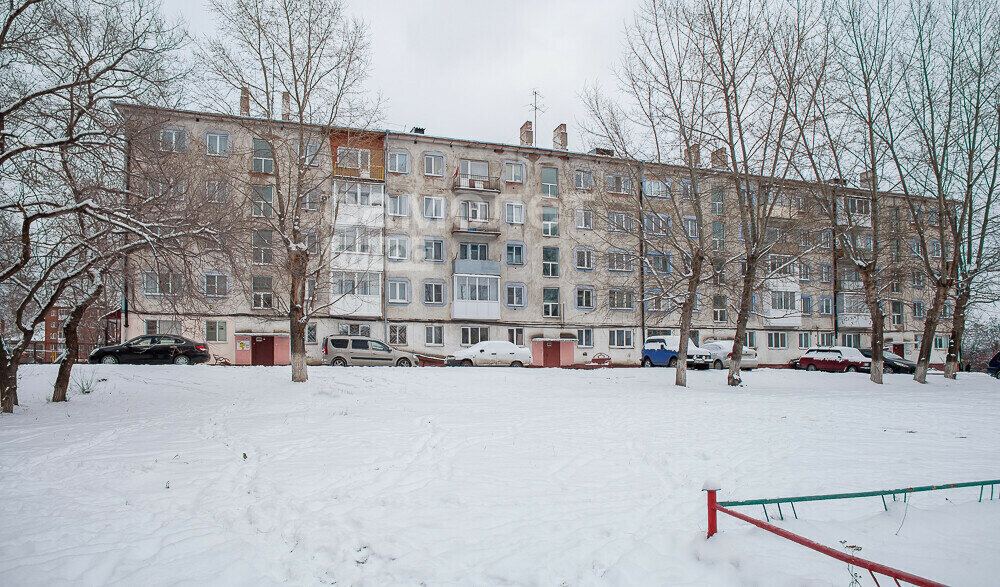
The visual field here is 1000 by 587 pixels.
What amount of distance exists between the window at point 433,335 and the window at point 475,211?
24.9 feet

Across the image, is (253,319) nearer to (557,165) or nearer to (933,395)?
(557,165)

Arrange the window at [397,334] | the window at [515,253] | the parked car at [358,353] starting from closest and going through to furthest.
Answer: the parked car at [358,353], the window at [397,334], the window at [515,253]

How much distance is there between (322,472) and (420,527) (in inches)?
105

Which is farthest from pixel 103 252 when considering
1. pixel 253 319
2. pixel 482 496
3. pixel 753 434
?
pixel 253 319

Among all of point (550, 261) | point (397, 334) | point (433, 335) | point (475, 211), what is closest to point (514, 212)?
point (475, 211)

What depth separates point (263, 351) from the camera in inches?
1452

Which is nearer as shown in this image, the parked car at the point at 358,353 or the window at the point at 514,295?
the parked car at the point at 358,353

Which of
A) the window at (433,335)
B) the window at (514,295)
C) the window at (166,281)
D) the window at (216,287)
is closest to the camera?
the window at (166,281)

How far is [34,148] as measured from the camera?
9.78 metres

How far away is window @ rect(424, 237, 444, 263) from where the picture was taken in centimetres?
3975

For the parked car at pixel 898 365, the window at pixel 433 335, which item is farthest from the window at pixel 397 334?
the parked car at pixel 898 365

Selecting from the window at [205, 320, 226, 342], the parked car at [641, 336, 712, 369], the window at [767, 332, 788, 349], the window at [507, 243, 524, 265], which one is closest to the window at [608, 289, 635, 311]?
the parked car at [641, 336, 712, 369]

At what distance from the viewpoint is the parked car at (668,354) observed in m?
35.6

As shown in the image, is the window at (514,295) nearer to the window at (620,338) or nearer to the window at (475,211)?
the window at (475,211)
